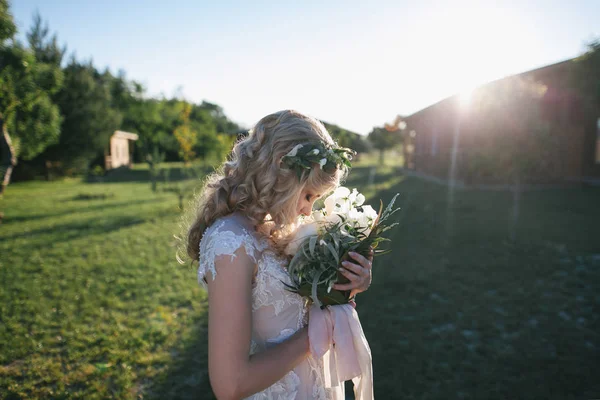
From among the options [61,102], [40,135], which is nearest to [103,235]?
[40,135]

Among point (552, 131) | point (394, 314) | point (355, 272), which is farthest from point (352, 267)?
point (552, 131)

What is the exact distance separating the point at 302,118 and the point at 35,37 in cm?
2923

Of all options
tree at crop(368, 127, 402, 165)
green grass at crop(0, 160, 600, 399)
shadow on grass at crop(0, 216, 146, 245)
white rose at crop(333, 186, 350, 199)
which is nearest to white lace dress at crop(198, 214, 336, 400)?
white rose at crop(333, 186, 350, 199)

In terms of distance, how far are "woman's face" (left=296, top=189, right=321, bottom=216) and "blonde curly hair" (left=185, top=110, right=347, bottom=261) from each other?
3 centimetres

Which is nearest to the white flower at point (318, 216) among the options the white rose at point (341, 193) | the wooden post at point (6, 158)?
the white rose at point (341, 193)

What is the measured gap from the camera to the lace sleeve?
A: 142cm

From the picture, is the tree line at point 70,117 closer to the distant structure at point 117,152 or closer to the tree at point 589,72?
the distant structure at point 117,152

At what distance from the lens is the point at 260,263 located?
1.60 m

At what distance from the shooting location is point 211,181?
1857mm

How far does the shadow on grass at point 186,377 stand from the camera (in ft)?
12.1

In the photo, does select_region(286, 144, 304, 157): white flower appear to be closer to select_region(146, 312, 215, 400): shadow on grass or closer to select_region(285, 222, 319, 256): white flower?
select_region(285, 222, 319, 256): white flower

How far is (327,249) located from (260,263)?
30 cm

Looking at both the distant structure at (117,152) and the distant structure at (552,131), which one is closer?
the distant structure at (552,131)

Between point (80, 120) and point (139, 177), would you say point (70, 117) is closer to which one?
point (80, 120)
